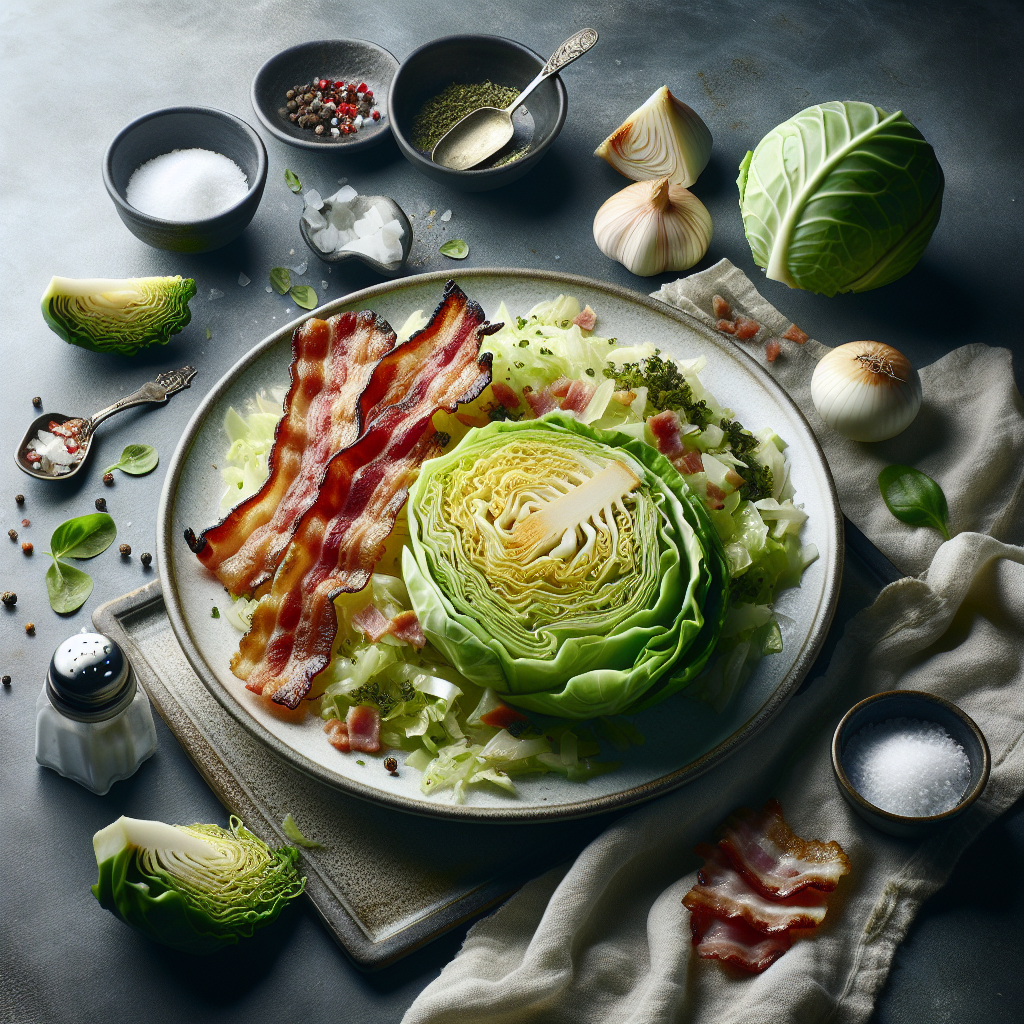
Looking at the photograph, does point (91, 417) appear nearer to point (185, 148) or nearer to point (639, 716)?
point (185, 148)

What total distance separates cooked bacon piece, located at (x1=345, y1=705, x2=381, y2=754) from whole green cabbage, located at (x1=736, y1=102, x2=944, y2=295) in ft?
7.33

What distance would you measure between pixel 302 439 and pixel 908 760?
6.51 ft

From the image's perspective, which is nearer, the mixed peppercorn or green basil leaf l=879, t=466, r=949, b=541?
green basil leaf l=879, t=466, r=949, b=541

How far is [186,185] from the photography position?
156 inches

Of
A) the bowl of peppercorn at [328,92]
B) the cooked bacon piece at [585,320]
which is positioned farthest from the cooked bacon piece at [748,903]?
the bowl of peppercorn at [328,92]

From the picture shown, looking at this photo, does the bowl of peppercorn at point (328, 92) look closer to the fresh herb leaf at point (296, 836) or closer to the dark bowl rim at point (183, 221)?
the dark bowl rim at point (183, 221)

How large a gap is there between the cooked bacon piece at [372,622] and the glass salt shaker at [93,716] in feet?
2.08

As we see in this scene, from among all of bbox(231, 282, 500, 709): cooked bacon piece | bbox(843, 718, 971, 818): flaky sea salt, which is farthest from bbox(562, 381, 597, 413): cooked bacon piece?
bbox(843, 718, 971, 818): flaky sea salt

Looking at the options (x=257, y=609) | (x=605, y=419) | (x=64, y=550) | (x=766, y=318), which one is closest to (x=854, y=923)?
(x=605, y=419)

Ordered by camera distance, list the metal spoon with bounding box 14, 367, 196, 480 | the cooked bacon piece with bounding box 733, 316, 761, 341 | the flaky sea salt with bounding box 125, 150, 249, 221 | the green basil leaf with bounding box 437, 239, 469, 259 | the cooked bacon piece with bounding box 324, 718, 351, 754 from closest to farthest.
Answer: the cooked bacon piece with bounding box 324, 718, 351, 754, the metal spoon with bounding box 14, 367, 196, 480, the cooked bacon piece with bounding box 733, 316, 761, 341, the flaky sea salt with bounding box 125, 150, 249, 221, the green basil leaf with bounding box 437, 239, 469, 259

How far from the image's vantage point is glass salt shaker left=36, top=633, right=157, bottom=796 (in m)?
2.70

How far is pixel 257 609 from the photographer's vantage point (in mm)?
2842

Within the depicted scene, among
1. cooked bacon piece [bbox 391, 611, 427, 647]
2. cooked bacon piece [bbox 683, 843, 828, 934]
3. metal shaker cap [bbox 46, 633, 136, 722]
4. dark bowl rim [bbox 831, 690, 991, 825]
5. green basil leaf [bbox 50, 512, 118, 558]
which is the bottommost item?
cooked bacon piece [bbox 683, 843, 828, 934]

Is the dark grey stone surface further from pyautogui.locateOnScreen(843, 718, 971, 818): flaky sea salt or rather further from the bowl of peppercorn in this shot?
pyautogui.locateOnScreen(843, 718, 971, 818): flaky sea salt
